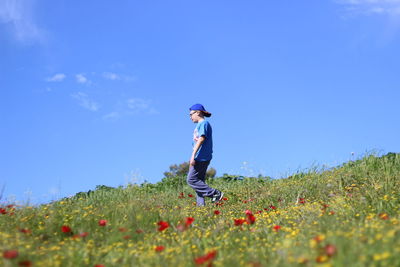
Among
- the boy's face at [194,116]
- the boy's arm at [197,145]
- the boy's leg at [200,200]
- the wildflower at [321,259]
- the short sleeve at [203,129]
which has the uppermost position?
the boy's face at [194,116]

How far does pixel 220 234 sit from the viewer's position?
212 inches

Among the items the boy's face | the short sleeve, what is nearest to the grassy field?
the short sleeve

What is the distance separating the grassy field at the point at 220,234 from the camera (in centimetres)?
356

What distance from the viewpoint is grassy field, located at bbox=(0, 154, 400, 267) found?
356cm

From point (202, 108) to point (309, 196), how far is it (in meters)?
3.07

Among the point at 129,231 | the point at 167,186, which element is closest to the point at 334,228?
the point at 129,231

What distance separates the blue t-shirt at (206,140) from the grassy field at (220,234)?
1.13m

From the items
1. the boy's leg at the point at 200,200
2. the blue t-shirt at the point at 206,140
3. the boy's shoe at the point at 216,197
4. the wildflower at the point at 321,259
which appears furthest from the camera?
the boy's shoe at the point at 216,197

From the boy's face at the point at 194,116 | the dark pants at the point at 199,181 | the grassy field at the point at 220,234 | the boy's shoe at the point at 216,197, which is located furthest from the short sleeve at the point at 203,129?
the grassy field at the point at 220,234

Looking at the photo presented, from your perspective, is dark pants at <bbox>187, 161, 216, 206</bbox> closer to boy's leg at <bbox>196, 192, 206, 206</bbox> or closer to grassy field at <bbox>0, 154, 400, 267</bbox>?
boy's leg at <bbox>196, 192, 206, 206</bbox>

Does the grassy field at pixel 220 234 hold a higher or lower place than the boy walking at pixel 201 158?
lower

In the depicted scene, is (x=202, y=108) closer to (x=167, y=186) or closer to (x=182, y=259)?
(x=167, y=186)

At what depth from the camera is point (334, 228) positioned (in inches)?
182

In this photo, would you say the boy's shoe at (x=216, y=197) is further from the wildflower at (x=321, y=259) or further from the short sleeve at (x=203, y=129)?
the wildflower at (x=321, y=259)
